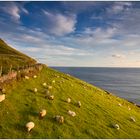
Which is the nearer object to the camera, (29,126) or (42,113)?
(29,126)

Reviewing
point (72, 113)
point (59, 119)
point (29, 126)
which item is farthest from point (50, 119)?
point (29, 126)

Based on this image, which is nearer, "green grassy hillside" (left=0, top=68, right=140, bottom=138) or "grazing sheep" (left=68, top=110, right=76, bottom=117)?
"green grassy hillside" (left=0, top=68, right=140, bottom=138)

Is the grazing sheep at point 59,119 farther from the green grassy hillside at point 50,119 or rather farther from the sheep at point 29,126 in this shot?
the sheep at point 29,126

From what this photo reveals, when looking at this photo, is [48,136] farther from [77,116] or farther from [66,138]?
[77,116]

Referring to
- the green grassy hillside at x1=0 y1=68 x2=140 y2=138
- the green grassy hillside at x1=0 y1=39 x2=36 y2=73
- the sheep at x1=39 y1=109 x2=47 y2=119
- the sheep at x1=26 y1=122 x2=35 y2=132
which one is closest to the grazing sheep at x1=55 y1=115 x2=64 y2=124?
the green grassy hillside at x1=0 y1=68 x2=140 y2=138

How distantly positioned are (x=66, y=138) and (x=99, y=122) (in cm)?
489

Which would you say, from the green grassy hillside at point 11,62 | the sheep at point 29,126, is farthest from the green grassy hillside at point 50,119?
the green grassy hillside at point 11,62

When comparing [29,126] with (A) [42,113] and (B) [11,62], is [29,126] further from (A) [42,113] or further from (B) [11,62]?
(B) [11,62]

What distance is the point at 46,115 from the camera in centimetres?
1727

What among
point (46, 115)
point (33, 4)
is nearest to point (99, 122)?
point (46, 115)

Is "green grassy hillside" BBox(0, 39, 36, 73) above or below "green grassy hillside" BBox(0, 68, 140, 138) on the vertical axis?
above

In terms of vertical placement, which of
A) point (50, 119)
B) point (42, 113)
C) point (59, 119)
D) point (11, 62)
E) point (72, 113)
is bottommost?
point (50, 119)

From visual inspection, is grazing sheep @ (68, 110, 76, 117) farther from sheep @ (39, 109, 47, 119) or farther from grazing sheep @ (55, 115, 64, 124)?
sheep @ (39, 109, 47, 119)

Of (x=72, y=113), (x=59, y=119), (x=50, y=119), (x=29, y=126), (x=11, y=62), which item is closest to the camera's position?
(x=29, y=126)
